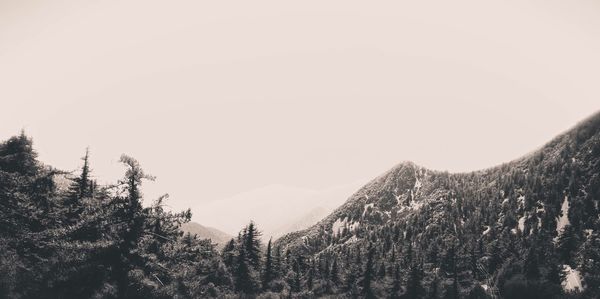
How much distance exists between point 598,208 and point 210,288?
88418 mm

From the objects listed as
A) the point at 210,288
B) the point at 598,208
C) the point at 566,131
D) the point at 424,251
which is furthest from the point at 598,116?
the point at 210,288

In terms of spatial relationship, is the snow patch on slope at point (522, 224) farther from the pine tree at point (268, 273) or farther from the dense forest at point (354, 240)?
the pine tree at point (268, 273)

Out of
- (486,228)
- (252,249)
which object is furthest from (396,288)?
(486,228)

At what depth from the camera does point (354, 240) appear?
5527 inches

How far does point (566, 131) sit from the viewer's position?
130 m

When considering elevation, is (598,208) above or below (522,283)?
above

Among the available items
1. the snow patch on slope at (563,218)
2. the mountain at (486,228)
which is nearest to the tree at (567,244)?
the mountain at (486,228)

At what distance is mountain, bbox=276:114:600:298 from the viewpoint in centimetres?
7912

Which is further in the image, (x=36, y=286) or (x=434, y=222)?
(x=434, y=222)

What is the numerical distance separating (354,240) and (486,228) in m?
45.1

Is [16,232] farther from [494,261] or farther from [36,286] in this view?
[494,261]

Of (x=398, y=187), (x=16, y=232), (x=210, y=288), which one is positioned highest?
(x=398, y=187)

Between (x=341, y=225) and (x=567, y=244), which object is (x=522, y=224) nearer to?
(x=567, y=244)

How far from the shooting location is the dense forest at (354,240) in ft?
52.2
